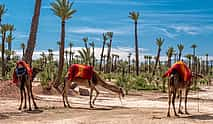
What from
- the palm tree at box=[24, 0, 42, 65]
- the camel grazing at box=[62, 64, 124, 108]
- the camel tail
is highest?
the palm tree at box=[24, 0, 42, 65]

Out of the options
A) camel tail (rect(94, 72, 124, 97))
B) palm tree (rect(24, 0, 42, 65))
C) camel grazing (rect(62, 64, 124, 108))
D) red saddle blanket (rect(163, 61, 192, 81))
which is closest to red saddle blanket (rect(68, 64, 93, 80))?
camel grazing (rect(62, 64, 124, 108))

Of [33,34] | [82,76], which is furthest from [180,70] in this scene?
[33,34]

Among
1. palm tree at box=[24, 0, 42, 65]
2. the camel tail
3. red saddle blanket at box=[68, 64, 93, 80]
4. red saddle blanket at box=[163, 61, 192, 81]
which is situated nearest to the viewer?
red saddle blanket at box=[163, 61, 192, 81]

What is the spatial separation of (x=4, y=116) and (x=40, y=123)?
8.15 feet

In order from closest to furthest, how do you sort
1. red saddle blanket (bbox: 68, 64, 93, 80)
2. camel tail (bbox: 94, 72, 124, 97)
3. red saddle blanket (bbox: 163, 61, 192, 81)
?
1. red saddle blanket (bbox: 163, 61, 192, 81)
2. red saddle blanket (bbox: 68, 64, 93, 80)
3. camel tail (bbox: 94, 72, 124, 97)

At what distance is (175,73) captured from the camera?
1706 cm

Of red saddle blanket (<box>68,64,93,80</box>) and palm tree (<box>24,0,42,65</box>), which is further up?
palm tree (<box>24,0,42,65</box>)

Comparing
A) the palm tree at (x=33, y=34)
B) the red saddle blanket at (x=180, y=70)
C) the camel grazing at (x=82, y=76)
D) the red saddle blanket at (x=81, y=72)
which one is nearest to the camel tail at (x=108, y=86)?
the camel grazing at (x=82, y=76)

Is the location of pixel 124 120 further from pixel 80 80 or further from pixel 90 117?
pixel 80 80

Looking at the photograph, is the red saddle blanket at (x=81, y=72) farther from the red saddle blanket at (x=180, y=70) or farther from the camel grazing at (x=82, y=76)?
the red saddle blanket at (x=180, y=70)

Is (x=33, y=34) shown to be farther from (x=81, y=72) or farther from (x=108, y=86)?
(x=108, y=86)

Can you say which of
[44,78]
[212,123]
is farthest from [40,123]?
[44,78]

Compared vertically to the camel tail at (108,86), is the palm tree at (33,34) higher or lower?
higher

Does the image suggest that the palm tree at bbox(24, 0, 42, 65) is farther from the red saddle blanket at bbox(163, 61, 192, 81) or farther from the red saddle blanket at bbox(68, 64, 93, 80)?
the red saddle blanket at bbox(163, 61, 192, 81)
